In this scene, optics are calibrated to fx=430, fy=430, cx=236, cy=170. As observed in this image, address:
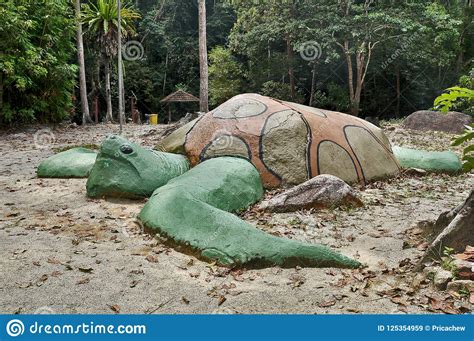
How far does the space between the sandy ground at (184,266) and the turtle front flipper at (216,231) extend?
0.33 feet

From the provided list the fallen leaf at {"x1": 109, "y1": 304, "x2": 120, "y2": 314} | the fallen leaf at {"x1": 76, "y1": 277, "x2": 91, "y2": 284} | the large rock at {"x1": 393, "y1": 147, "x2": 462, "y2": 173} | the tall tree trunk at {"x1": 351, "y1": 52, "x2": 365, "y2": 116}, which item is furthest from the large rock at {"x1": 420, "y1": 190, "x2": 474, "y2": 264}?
the tall tree trunk at {"x1": 351, "y1": 52, "x2": 365, "y2": 116}

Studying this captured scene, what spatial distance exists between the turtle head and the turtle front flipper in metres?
0.60

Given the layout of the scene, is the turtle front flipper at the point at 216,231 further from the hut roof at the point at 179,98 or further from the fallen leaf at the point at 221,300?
the hut roof at the point at 179,98

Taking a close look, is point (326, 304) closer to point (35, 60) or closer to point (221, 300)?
point (221, 300)

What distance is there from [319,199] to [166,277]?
238 cm

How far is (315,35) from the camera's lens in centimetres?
1592

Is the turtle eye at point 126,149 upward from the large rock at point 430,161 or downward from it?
upward

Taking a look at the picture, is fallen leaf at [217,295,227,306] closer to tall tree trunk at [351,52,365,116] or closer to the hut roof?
tall tree trunk at [351,52,365,116]

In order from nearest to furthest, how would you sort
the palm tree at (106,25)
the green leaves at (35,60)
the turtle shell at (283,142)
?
the turtle shell at (283,142)
the green leaves at (35,60)
the palm tree at (106,25)

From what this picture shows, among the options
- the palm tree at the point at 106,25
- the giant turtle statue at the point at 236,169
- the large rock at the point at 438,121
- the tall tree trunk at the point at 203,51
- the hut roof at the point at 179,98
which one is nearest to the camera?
the giant turtle statue at the point at 236,169

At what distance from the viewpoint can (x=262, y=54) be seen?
1995 centimetres

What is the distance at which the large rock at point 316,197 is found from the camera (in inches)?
193

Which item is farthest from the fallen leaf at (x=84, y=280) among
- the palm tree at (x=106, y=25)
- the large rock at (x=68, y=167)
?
the palm tree at (x=106, y=25)

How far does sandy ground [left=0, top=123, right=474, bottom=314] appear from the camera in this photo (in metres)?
2.67
